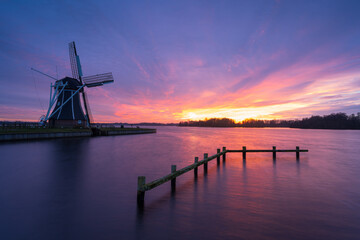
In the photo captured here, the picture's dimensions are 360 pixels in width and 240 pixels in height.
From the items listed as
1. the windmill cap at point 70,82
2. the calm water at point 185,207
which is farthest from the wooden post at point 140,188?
the windmill cap at point 70,82

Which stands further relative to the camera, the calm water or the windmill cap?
the windmill cap

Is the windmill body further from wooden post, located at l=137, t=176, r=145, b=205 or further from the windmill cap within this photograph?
wooden post, located at l=137, t=176, r=145, b=205

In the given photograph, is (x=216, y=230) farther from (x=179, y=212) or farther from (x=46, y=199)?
(x=46, y=199)

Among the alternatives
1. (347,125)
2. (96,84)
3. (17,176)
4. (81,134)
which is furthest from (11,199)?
(347,125)

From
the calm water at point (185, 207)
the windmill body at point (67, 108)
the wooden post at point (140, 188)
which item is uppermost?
the windmill body at point (67, 108)

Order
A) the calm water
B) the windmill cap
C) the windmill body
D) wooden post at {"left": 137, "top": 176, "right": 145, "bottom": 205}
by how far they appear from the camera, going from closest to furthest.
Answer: the calm water
wooden post at {"left": 137, "top": 176, "right": 145, "bottom": 205}
the windmill body
the windmill cap

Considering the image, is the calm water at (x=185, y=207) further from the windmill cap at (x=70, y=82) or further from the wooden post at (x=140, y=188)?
the windmill cap at (x=70, y=82)

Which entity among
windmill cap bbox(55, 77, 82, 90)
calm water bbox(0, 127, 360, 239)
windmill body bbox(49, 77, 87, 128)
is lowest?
calm water bbox(0, 127, 360, 239)

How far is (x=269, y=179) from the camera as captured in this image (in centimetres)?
1353

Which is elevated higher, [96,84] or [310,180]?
[96,84]

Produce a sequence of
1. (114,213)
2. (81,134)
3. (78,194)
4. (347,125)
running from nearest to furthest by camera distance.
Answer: (114,213) → (78,194) → (81,134) → (347,125)

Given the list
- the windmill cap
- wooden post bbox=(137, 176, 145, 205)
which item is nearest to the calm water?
wooden post bbox=(137, 176, 145, 205)

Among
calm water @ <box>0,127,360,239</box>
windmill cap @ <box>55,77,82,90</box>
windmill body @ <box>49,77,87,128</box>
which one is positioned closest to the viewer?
calm water @ <box>0,127,360,239</box>

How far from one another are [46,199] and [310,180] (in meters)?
17.7
